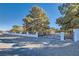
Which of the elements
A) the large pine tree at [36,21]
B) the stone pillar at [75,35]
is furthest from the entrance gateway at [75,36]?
the large pine tree at [36,21]

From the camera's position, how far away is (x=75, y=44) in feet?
23.7

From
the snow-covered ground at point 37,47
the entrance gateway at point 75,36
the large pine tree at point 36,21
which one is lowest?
the snow-covered ground at point 37,47

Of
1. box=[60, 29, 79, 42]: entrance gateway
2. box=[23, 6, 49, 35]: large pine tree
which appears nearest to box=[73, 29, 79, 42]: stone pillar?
box=[60, 29, 79, 42]: entrance gateway

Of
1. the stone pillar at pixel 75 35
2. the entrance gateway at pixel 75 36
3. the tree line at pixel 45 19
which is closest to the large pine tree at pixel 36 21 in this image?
the tree line at pixel 45 19

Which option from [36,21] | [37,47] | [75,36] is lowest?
[37,47]

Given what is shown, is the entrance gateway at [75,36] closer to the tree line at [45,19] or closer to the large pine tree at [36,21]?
the tree line at [45,19]

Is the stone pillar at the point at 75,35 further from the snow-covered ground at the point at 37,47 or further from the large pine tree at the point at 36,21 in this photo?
the large pine tree at the point at 36,21

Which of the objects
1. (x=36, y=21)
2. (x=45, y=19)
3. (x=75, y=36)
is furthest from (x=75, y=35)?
(x=36, y=21)

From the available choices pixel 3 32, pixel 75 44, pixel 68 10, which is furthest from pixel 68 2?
pixel 3 32

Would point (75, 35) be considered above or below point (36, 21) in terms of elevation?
below

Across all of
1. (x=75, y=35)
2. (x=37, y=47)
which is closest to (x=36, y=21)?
(x=37, y=47)

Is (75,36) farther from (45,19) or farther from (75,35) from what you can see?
(45,19)

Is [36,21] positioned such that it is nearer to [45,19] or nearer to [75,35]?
[45,19]

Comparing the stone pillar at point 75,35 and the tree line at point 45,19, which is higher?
the tree line at point 45,19
